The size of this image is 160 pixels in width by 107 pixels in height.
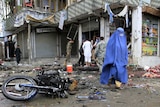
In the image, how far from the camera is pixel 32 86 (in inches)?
200

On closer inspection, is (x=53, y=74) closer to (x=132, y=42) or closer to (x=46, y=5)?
(x=132, y=42)

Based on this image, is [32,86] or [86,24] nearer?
[32,86]

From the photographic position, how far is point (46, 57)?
829 inches

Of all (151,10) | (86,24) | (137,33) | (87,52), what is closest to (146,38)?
(137,33)

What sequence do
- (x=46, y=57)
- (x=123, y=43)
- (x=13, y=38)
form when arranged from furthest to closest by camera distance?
(x=13, y=38), (x=46, y=57), (x=123, y=43)

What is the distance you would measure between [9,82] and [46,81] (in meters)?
0.86

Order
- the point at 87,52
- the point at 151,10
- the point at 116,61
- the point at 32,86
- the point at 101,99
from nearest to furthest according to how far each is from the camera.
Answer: the point at 32,86, the point at 101,99, the point at 116,61, the point at 151,10, the point at 87,52

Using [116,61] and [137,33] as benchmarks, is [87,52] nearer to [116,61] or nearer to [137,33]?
[137,33]

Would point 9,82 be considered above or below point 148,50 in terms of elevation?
below

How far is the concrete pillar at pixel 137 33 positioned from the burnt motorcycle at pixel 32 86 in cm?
696

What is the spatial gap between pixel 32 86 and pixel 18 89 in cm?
39

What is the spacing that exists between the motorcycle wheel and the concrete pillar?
299 inches

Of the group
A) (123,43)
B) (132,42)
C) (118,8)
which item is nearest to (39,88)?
(123,43)

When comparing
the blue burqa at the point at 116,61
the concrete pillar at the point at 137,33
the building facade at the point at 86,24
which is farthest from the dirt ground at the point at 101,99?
the building facade at the point at 86,24
